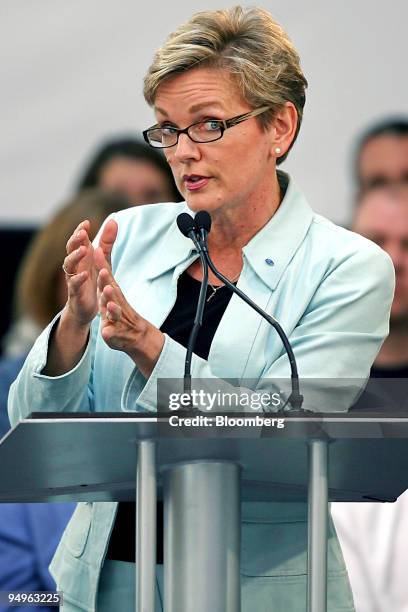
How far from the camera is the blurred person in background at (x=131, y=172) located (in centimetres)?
396

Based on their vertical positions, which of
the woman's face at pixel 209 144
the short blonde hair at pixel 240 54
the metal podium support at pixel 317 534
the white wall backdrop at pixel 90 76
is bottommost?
the metal podium support at pixel 317 534

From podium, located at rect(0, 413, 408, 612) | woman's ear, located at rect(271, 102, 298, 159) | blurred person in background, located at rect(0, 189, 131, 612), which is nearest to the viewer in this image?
podium, located at rect(0, 413, 408, 612)

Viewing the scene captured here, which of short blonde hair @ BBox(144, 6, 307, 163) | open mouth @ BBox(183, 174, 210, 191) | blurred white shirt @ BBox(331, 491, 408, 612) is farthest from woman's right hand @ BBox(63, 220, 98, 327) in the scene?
blurred white shirt @ BBox(331, 491, 408, 612)

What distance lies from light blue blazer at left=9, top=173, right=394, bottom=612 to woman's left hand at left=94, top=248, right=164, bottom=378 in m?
0.03

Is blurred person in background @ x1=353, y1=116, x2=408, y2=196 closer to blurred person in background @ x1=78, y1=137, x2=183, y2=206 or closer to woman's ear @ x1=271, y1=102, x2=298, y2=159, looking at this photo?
blurred person in background @ x1=78, y1=137, x2=183, y2=206

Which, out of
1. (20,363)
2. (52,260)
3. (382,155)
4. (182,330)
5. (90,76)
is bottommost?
(182,330)

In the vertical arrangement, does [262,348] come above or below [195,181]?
below

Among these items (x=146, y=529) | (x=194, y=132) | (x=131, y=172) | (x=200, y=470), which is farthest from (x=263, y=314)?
(x=131, y=172)

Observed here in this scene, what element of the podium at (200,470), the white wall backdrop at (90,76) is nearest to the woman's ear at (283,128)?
the podium at (200,470)

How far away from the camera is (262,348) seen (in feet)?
7.72

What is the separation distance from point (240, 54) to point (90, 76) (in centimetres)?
197

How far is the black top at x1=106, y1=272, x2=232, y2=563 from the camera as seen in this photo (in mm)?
2354

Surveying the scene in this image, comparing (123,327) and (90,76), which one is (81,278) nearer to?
(123,327)

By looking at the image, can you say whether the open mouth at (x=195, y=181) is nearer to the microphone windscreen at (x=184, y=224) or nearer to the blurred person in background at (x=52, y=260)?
the microphone windscreen at (x=184, y=224)
